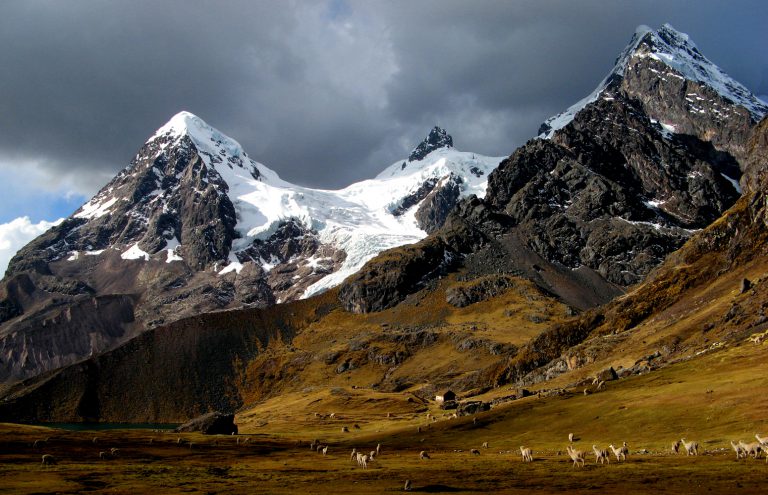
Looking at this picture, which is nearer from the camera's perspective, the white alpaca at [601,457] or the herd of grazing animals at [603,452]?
the herd of grazing animals at [603,452]

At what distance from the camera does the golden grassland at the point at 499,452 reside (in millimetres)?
54219

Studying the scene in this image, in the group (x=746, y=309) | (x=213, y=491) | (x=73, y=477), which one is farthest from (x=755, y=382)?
(x=73, y=477)

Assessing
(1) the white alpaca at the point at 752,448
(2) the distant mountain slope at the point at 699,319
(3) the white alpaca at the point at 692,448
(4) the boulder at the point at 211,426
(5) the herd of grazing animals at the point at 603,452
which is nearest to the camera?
(1) the white alpaca at the point at 752,448

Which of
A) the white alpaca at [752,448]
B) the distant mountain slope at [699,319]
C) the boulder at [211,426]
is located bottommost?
the white alpaca at [752,448]

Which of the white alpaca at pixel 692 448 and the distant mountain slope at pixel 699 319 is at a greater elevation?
the distant mountain slope at pixel 699 319

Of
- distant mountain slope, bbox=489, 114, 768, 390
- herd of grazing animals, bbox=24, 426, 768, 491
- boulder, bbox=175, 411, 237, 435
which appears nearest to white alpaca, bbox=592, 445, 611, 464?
herd of grazing animals, bbox=24, 426, 768, 491

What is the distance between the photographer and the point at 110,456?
83125mm

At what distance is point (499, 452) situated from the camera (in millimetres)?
86875

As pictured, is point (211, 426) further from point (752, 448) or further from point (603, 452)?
point (752, 448)

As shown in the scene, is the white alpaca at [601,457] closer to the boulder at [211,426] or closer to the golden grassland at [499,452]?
the golden grassland at [499,452]

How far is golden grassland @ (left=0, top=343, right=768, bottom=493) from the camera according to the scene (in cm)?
5422

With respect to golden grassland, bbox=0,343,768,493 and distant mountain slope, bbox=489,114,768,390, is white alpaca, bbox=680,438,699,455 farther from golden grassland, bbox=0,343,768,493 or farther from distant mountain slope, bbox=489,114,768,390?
distant mountain slope, bbox=489,114,768,390

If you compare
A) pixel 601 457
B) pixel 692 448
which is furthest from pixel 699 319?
pixel 601 457

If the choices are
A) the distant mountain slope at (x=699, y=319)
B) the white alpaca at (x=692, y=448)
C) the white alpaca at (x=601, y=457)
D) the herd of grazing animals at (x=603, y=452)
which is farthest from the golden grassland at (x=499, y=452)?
the distant mountain slope at (x=699, y=319)
